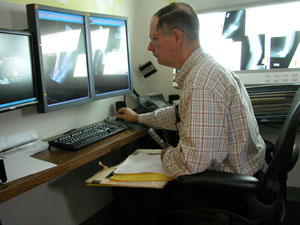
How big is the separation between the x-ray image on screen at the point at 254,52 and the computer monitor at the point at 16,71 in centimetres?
147

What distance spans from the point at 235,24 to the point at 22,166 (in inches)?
66.7

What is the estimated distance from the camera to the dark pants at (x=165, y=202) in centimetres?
108

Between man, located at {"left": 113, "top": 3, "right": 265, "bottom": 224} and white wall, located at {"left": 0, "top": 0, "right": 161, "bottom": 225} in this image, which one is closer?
man, located at {"left": 113, "top": 3, "right": 265, "bottom": 224}

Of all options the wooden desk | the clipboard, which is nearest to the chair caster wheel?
the clipboard

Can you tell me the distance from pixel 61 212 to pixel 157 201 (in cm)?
75

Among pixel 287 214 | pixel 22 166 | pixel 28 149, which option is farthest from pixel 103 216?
pixel 287 214

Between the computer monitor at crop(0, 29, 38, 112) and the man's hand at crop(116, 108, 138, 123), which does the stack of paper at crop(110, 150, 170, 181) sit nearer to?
the man's hand at crop(116, 108, 138, 123)

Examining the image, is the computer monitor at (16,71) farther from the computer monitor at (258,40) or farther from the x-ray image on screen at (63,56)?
the computer monitor at (258,40)

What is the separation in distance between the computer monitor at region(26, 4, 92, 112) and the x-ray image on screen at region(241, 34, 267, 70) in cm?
116

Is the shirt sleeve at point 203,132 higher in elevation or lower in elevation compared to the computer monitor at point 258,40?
lower

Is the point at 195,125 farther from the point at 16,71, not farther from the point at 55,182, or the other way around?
the point at 55,182

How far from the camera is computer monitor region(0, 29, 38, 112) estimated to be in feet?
3.60

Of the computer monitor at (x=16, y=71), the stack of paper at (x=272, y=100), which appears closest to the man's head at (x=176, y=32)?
the computer monitor at (x=16, y=71)

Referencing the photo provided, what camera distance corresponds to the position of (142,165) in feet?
4.06
